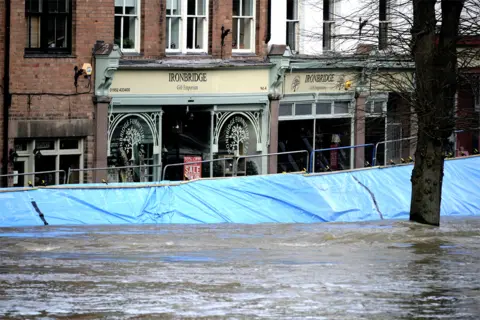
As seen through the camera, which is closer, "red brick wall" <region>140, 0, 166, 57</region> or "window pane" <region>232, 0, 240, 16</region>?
"red brick wall" <region>140, 0, 166, 57</region>

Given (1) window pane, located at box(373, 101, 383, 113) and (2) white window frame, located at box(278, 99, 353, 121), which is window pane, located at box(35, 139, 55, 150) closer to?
(2) white window frame, located at box(278, 99, 353, 121)

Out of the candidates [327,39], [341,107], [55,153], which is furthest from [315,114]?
[55,153]

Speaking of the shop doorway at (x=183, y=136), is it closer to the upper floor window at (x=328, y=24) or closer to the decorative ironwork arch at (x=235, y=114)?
the decorative ironwork arch at (x=235, y=114)

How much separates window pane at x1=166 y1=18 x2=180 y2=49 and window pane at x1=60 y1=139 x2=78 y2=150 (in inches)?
162

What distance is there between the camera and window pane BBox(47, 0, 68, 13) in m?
33.6

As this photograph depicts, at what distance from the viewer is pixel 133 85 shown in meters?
35.3

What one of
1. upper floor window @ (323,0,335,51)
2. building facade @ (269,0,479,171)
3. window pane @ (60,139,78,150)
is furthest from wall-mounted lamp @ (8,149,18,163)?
upper floor window @ (323,0,335,51)

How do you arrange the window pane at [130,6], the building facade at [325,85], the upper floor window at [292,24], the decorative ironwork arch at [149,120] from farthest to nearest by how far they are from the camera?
the upper floor window at [292,24], the building facade at [325,85], the window pane at [130,6], the decorative ironwork arch at [149,120]

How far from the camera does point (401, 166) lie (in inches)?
1232

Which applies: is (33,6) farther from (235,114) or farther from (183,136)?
(235,114)

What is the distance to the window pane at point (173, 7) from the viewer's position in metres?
36.5

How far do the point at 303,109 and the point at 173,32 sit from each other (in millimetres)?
5412

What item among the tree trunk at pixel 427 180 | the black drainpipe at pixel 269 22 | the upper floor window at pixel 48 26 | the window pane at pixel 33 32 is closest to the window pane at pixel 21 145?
the upper floor window at pixel 48 26

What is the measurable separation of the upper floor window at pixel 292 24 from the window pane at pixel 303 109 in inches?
65.3
